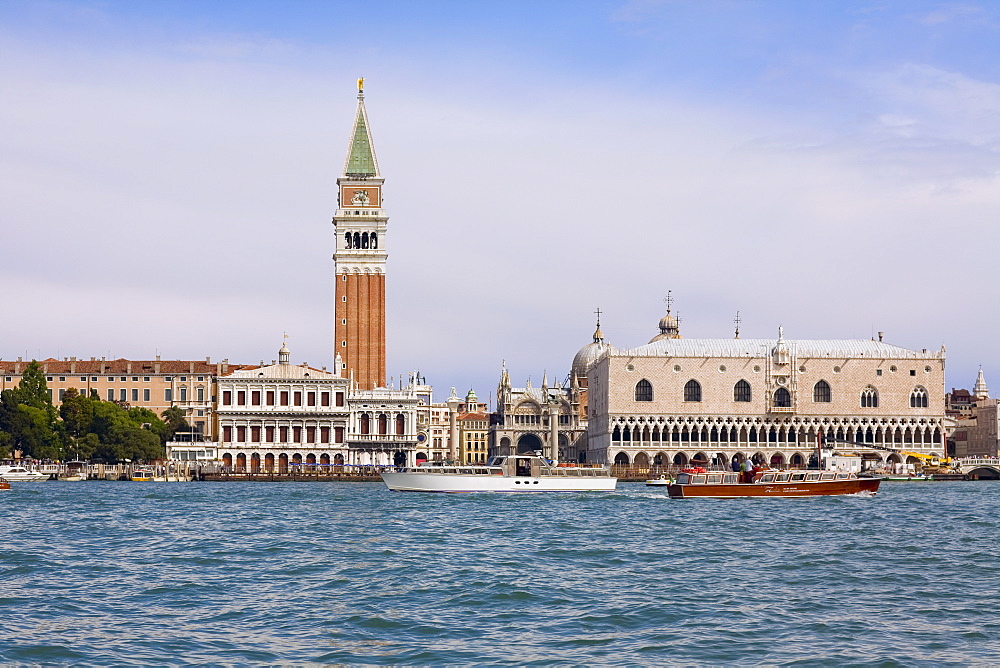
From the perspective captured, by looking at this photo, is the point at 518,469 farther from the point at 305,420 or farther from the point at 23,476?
the point at 305,420

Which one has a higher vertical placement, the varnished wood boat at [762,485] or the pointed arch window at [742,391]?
the pointed arch window at [742,391]

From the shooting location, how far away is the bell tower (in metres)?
107

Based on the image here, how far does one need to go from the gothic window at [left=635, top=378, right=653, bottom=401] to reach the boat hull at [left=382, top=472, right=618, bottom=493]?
43850 mm

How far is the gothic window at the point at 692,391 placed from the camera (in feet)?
332

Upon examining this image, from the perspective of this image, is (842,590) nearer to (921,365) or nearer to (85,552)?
(85,552)

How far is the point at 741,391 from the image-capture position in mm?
101438

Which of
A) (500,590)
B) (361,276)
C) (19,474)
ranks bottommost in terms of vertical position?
(19,474)

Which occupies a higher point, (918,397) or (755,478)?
(918,397)

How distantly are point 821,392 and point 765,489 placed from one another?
174ft

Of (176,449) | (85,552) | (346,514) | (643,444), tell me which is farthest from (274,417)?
(85,552)

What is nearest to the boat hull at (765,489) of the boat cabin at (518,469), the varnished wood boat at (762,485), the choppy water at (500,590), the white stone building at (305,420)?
the varnished wood boat at (762,485)

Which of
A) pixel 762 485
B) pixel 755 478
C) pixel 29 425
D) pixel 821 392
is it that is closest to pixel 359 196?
pixel 29 425

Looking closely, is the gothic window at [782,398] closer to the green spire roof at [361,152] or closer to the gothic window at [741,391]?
the gothic window at [741,391]

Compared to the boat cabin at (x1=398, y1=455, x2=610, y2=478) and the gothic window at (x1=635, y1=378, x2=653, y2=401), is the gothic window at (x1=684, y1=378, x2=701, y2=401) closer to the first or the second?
the gothic window at (x1=635, y1=378, x2=653, y2=401)
